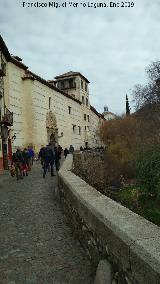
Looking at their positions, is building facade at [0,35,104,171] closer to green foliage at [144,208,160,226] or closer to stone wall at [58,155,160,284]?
green foliage at [144,208,160,226]

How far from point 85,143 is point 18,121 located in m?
26.0

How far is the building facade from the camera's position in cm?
3011

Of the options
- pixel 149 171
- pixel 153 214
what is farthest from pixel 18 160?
pixel 153 214

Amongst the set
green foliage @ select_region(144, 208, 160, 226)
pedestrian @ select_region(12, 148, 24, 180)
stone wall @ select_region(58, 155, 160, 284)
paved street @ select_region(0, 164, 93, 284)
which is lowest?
green foliage @ select_region(144, 208, 160, 226)

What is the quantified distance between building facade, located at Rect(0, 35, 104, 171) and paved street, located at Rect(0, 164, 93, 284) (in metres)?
15.8

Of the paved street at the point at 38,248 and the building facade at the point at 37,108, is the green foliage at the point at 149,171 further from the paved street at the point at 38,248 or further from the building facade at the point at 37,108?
the paved street at the point at 38,248

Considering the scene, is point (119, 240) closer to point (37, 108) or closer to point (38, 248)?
point (38, 248)

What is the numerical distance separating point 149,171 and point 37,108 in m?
20.5

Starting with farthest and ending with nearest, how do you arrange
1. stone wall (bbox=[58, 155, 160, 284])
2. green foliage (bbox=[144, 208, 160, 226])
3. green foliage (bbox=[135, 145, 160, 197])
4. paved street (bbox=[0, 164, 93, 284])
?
green foliage (bbox=[135, 145, 160, 197]) → green foliage (bbox=[144, 208, 160, 226]) → paved street (bbox=[0, 164, 93, 284]) → stone wall (bbox=[58, 155, 160, 284])

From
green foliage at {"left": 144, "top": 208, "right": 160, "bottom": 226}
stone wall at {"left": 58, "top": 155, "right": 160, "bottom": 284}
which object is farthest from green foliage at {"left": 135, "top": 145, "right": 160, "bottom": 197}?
stone wall at {"left": 58, "top": 155, "right": 160, "bottom": 284}

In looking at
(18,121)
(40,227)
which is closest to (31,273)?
(40,227)

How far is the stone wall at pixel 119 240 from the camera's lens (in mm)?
2983

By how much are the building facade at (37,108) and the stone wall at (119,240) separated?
1967cm

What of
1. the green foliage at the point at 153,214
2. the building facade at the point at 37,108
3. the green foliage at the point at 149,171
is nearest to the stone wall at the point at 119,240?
the green foliage at the point at 153,214
